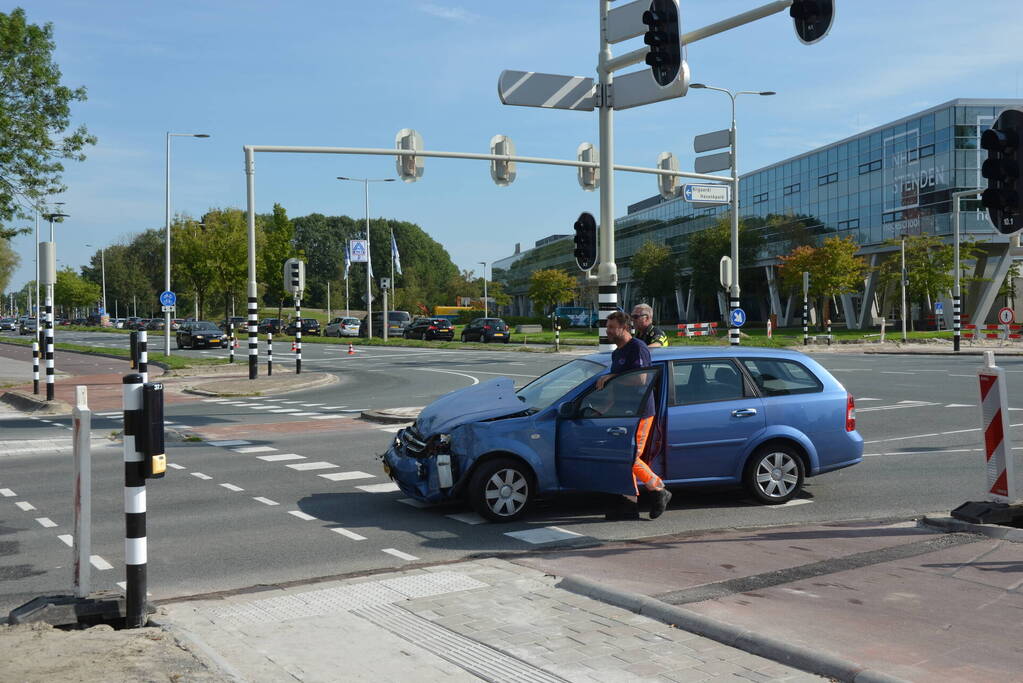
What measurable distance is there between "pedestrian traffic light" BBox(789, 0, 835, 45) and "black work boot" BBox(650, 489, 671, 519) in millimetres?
5021

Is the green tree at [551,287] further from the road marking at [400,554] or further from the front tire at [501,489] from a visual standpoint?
the road marking at [400,554]

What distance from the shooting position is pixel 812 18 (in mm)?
9617

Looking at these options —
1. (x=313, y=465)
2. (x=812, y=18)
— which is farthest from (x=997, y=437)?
(x=313, y=465)

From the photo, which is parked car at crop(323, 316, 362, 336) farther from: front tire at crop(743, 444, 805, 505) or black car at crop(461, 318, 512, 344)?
front tire at crop(743, 444, 805, 505)

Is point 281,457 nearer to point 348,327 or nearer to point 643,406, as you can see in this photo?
point 643,406

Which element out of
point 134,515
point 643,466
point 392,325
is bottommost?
point 643,466

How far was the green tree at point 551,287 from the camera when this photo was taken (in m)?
88.1

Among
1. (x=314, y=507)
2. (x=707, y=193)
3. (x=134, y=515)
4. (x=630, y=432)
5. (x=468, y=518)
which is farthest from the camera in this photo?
(x=707, y=193)

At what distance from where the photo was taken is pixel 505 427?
25.6 ft

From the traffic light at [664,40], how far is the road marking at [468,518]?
17.3 feet

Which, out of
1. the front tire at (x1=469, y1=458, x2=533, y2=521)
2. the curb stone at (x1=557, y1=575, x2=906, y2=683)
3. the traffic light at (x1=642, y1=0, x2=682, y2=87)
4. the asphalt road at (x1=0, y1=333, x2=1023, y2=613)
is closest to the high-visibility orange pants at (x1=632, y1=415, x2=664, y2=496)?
the asphalt road at (x1=0, y1=333, x2=1023, y2=613)

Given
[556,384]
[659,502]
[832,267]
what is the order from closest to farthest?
[659,502] → [556,384] → [832,267]

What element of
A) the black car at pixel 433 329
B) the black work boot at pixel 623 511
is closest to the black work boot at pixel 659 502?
the black work boot at pixel 623 511

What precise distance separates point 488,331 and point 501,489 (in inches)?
1787
